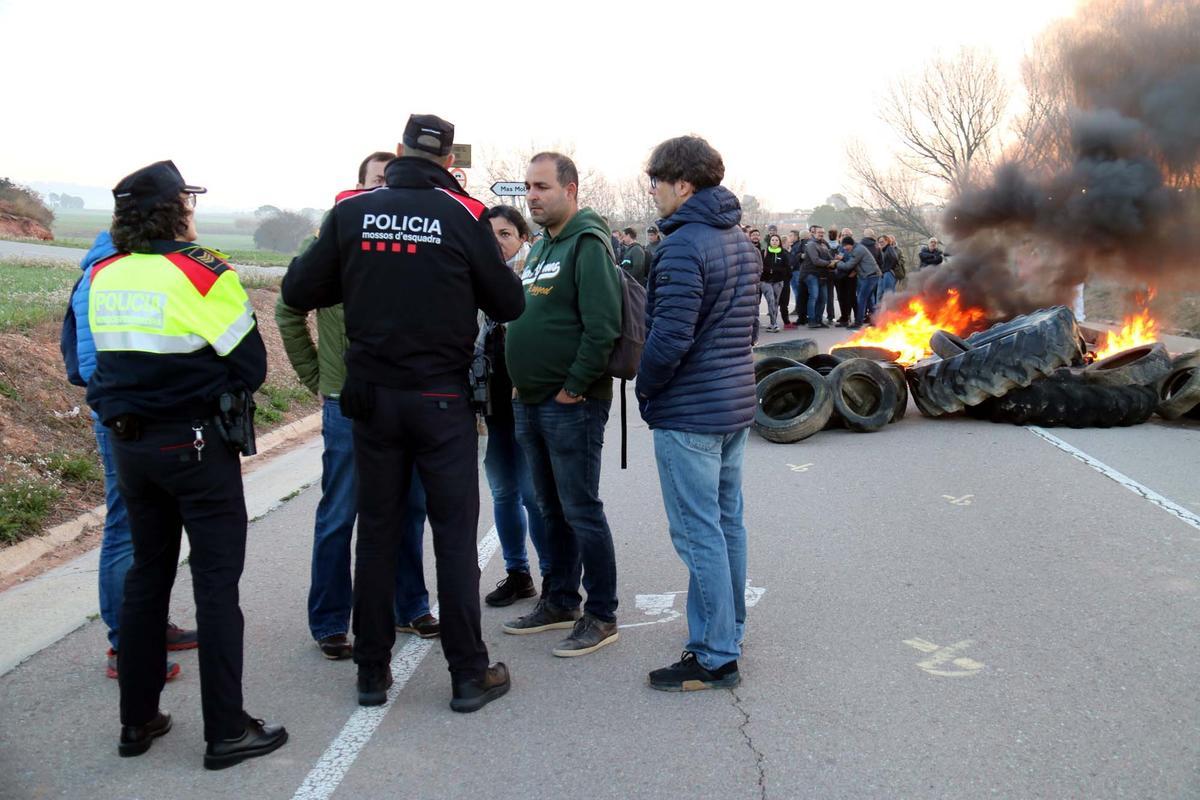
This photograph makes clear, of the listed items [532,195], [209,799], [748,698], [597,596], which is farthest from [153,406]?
[748,698]

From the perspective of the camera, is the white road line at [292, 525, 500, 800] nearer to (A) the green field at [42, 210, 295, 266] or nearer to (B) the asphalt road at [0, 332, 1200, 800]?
(B) the asphalt road at [0, 332, 1200, 800]

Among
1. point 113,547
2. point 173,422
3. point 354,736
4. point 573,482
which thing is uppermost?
point 173,422

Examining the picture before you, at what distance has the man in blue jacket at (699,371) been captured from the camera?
3.75 metres

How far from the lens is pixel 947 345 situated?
37.1 feet

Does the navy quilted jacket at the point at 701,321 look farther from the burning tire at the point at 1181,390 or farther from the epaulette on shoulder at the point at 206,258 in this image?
the burning tire at the point at 1181,390

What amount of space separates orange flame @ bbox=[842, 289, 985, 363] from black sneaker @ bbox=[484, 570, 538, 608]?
10368mm

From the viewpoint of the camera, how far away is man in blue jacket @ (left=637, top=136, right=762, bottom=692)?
3752 mm

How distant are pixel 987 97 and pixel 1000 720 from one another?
1549 inches

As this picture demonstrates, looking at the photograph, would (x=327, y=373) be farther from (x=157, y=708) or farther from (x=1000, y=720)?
(x=1000, y=720)

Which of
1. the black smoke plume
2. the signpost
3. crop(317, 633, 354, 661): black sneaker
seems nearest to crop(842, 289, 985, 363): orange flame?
the black smoke plume

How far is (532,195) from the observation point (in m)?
4.20

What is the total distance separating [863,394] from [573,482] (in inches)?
264

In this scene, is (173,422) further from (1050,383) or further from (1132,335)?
(1132,335)

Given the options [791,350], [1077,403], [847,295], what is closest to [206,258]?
[791,350]
